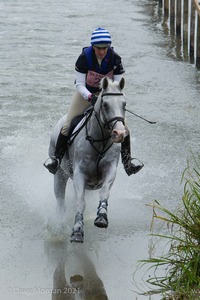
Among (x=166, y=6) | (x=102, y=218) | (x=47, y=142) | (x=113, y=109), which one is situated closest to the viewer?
(x=113, y=109)

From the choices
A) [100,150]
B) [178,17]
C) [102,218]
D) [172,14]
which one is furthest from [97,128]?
[172,14]

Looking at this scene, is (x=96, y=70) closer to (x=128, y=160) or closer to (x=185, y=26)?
(x=128, y=160)

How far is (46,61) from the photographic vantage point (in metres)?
21.5

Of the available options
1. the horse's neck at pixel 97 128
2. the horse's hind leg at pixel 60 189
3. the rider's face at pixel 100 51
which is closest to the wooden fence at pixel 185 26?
the horse's hind leg at pixel 60 189

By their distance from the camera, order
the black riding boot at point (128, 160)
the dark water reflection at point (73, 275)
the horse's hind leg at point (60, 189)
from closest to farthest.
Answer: the dark water reflection at point (73, 275)
the black riding boot at point (128, 160)
the horse's hind leg at point (60, 189)

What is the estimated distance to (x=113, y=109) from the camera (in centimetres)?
823

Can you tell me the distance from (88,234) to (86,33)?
1594cm

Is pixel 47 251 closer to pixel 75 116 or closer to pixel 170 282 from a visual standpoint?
pixel 75 116

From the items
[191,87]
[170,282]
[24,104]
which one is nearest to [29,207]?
[170,282]

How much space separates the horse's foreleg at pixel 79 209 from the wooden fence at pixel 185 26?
1100 cm

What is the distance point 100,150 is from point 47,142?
579 centimetres

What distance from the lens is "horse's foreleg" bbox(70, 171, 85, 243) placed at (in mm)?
8367

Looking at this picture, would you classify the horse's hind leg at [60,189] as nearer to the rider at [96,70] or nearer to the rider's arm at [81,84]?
the rider at [96,70]

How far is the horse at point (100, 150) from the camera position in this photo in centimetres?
826
